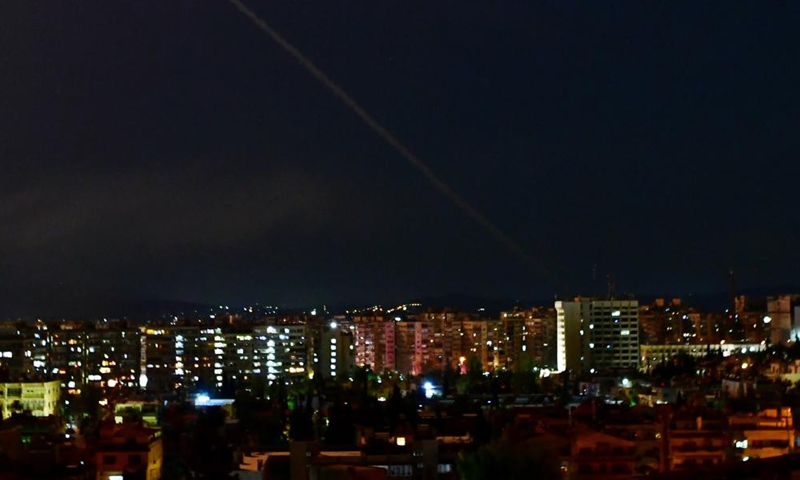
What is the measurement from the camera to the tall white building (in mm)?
37875

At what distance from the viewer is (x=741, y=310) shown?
1937 inches

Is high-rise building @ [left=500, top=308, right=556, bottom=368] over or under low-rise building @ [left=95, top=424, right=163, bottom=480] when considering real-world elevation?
over

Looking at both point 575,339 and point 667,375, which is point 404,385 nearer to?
point 667,375

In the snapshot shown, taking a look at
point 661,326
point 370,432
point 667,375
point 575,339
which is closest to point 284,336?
point 575,339

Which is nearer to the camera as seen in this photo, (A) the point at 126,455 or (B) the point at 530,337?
(A) the point at 126,455

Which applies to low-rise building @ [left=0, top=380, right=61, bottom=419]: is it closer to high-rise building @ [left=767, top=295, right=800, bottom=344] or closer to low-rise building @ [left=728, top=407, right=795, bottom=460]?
low-rise building @ [left=728, top=407, right=795, bottom=460]

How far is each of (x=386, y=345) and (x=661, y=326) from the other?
30.8 ft

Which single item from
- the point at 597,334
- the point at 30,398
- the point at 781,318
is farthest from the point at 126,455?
the point at 781,318

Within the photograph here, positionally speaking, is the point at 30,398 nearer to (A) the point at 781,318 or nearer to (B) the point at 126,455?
(B) the point at 126,455

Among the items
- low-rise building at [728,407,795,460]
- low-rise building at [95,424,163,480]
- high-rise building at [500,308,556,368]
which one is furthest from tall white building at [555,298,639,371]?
low-rise building at [95,424,163,480]

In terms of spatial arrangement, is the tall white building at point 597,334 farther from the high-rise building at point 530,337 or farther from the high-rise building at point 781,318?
the high-rise building at point 781,318

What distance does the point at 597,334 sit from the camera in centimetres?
3862

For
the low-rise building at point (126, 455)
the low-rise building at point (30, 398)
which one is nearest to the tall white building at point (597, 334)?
the low-rise building at point (30, 398)

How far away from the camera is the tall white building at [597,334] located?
37.9 meters
